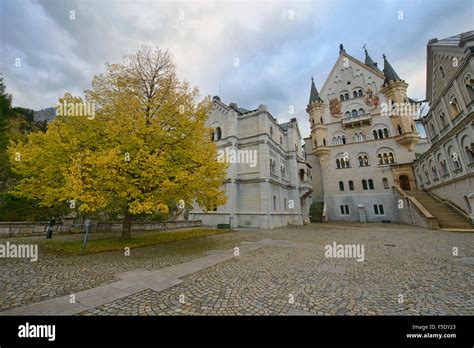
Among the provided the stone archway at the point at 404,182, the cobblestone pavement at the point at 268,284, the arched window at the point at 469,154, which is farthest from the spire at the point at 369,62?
the cobblestone pavement at the point at 268,284

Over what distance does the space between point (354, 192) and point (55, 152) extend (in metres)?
39.2

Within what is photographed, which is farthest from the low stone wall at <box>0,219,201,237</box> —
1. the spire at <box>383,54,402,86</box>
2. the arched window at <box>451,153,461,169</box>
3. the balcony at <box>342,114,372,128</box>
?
the spire at <box>383,54,402,86</box>

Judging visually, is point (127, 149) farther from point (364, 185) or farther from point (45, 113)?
point (45, 113)

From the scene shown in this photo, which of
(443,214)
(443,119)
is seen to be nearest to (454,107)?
(443,119)

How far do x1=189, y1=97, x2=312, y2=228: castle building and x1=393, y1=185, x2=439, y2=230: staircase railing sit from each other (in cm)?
1274

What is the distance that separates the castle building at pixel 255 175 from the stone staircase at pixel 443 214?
46.9 ft

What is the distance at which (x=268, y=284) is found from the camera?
5578 millimetres

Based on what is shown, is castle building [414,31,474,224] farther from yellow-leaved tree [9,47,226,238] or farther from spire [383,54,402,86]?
yellow-leaved tree [9,47,226,238]

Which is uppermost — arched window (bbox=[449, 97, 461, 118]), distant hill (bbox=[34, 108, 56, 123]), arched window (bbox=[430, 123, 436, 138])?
distant hill (bbox=[34, 108, 56, 123])

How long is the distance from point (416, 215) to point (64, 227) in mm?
36329

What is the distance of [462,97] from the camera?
742 inches

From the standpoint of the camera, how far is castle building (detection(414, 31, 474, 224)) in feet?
57.8

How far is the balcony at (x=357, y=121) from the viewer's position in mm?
35188
